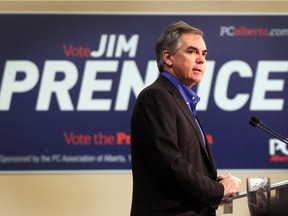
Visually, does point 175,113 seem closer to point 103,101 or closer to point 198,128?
point 198,128

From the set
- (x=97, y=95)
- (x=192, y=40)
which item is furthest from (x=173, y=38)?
(x=97, y=95)

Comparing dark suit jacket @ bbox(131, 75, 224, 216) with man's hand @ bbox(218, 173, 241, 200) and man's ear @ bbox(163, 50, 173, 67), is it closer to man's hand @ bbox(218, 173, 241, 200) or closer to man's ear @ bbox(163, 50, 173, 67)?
man's hand @ bbox(218, 173, 241, 200)

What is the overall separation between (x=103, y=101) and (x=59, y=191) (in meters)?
0.66

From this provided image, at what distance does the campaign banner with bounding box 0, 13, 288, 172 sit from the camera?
184 inches

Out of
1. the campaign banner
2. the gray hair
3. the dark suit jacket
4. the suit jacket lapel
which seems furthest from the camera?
the campaign banner

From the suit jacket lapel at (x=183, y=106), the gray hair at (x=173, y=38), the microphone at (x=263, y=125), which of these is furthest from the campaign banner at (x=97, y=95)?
the suit jacket lapel at (x=183, y=106)

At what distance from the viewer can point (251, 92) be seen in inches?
187

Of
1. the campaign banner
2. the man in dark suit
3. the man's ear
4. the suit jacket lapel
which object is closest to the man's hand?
the man in dark suit

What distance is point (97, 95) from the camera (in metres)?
4.71

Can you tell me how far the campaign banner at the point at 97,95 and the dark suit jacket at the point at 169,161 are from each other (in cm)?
233

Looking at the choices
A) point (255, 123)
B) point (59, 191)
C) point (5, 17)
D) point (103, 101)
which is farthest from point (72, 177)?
point (255, 123)

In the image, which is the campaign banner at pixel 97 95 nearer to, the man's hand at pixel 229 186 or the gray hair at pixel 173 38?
the gray hair at pixel 173 38

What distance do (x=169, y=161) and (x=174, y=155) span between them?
26mm

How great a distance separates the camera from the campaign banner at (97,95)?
15.4 feet
